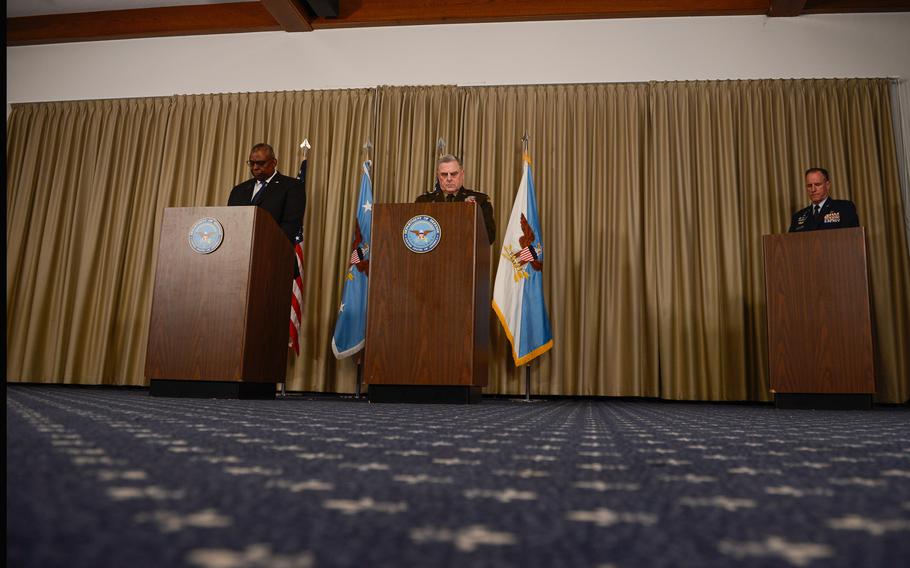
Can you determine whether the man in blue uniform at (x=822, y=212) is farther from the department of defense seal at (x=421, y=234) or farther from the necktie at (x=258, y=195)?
the necktie at (x=258, y=195)

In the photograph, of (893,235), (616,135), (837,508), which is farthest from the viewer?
(616,135)

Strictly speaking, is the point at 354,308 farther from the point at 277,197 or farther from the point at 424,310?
the point at 424,310

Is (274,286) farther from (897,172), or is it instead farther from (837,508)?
(897,172)

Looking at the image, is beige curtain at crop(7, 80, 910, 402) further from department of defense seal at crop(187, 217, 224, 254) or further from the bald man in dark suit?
department of defense seal at crop(187, 217, 224, 254)

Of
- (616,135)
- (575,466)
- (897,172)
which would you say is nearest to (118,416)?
(575,466)

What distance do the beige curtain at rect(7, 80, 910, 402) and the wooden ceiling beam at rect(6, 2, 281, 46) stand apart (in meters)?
0.57

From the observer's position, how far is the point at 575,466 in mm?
616

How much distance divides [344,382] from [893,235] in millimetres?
3833

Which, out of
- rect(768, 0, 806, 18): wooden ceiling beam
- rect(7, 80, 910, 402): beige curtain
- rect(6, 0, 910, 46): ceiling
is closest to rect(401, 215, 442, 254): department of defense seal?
rect(7, 80, 910, 402): beige curtain

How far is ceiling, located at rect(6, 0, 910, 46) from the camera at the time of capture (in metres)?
4.56

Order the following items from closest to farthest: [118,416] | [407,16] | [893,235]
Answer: [118,416], [893,235], [407,16]

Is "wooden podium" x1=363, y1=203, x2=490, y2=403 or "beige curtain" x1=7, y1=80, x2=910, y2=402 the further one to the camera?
"beige curtain" x1=7, y1=80, x2=910, y2=402

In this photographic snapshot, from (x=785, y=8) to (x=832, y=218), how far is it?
6.20 ft

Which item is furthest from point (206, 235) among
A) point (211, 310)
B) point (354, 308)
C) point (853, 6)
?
point (853, 6)
